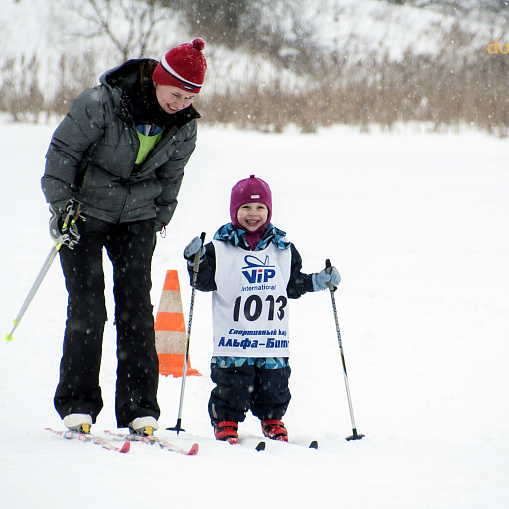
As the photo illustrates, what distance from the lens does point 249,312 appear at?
3.25 m

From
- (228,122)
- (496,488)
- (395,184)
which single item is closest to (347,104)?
(228,122)

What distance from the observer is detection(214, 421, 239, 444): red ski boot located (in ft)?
10.0

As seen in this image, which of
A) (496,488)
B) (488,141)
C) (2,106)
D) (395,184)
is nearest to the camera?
(496,488)

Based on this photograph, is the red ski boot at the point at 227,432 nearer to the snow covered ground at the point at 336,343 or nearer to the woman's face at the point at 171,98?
the snow covered ground at the point at 336,343

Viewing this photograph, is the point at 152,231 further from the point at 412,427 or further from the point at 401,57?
the point at 401,57

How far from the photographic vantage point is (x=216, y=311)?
3.31 metres

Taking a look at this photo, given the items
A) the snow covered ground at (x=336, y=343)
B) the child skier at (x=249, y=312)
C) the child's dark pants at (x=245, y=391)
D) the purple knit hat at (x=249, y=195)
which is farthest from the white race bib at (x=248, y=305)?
the snow covered ground at (x=336, y=343)

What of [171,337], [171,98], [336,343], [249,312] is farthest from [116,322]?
[336,343]

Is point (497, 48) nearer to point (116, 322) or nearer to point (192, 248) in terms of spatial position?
point (192, 248)

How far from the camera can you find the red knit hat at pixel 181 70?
2.72 metres

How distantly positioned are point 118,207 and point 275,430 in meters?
1.44

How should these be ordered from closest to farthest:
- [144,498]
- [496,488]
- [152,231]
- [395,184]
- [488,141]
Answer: [144,498]
[496,488]
[152,231]
[395,184]
[488,141]

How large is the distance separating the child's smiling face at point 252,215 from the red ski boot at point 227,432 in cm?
105

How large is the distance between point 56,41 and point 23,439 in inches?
576
